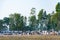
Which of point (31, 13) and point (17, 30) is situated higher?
point (31, 13)

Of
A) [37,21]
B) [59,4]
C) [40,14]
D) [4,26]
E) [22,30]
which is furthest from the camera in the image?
[4,26]

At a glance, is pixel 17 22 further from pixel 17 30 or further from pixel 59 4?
pixel 59 4

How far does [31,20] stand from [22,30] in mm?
7121

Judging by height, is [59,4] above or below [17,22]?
above

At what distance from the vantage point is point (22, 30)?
70125 mm

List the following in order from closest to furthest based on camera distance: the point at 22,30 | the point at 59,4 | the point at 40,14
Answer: the point at 59,4, the point at 40,14, the point at 22,30

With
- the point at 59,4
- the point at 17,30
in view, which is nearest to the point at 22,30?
the point at 17,30

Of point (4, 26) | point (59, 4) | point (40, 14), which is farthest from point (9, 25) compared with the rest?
point (59, 4)

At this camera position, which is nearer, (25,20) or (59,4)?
(59,4)

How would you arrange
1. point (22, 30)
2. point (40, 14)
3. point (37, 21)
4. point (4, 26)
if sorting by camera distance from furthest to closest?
point (4, 26)
point (22, 30)
point (37, 21)
point (40, 14)

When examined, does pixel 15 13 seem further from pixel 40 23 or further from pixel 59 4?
pixel 59 4

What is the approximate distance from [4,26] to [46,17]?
16.1m

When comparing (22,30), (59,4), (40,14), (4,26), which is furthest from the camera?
(4,26)

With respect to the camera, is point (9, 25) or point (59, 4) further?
point (9, 25)
